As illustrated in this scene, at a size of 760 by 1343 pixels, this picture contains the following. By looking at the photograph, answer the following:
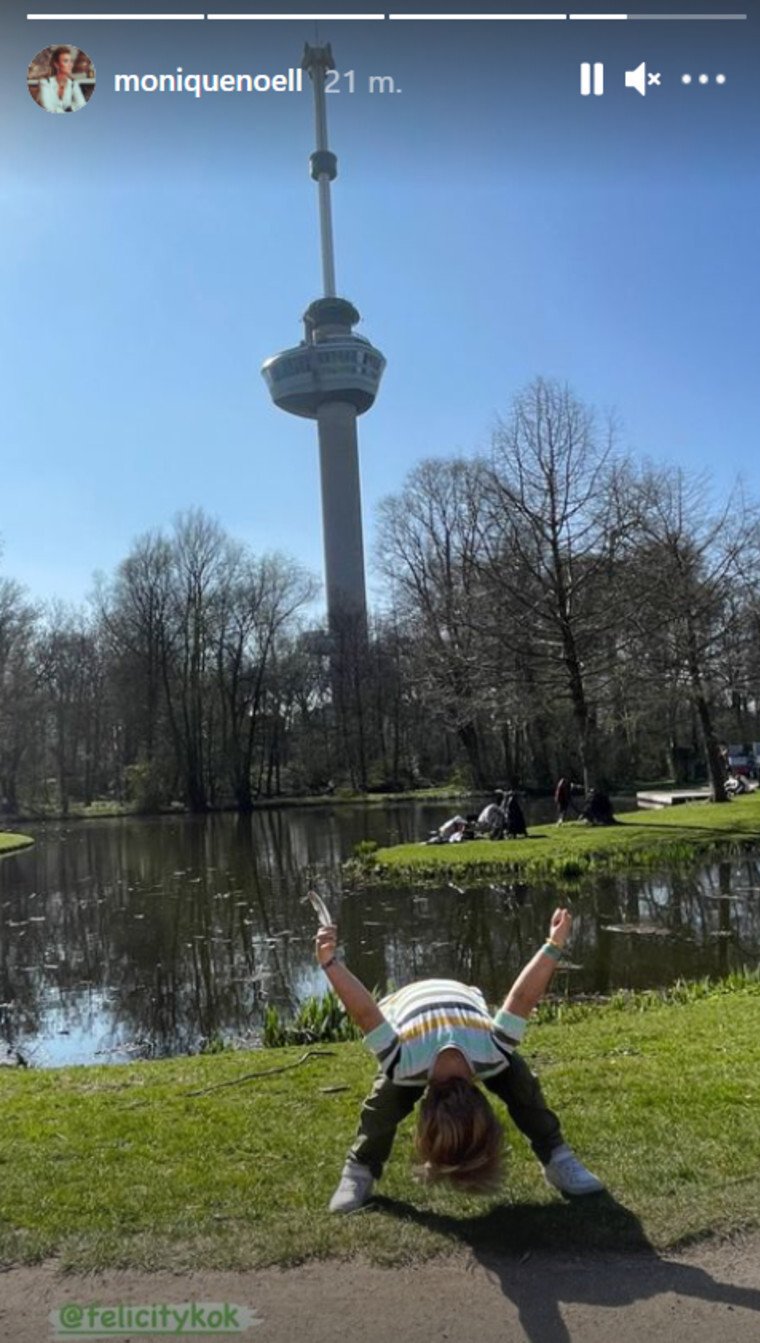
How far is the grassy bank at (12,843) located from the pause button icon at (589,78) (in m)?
32.2

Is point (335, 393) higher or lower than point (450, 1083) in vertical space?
higher

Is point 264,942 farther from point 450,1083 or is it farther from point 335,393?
point 335,393

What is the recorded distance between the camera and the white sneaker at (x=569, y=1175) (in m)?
3.84

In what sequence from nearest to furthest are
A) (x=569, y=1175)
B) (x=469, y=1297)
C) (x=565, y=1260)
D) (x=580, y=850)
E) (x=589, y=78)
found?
(x=469, y=1297), (x=565, y=1260), (x=569, y=1175), (x=589, y=78), (x=580, y=850)

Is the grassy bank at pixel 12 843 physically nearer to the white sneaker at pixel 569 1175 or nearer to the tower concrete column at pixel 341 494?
the white sneaker at pixel 569 1175

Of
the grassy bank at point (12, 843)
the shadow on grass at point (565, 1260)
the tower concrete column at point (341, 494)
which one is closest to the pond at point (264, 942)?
the shadow on grass at point (565, 1260)

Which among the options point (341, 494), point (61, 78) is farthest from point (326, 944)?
point (341, 494)

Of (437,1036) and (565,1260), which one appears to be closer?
(565,1260)

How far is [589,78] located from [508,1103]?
434 cm

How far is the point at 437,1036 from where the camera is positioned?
372 centimetres

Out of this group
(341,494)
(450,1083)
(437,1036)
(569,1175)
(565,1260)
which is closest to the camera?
(565,1260)

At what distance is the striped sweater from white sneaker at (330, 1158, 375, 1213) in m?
0.46

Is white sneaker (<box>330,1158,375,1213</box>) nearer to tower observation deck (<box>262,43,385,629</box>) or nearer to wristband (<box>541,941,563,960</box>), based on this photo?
wristband (<box>541,941,563,960</box>)

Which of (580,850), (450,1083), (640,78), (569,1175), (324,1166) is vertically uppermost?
(640,78)
